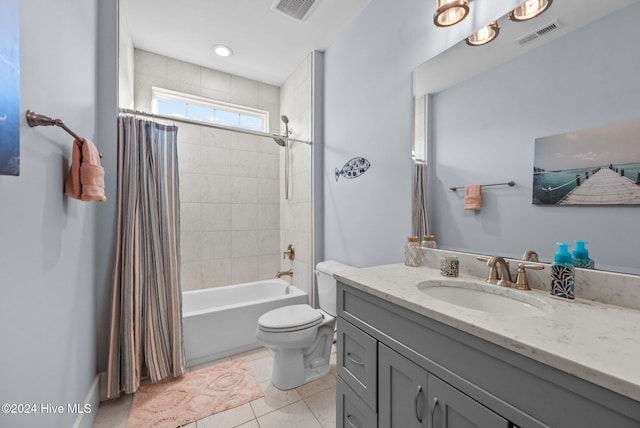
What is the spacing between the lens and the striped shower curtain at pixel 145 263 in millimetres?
1673

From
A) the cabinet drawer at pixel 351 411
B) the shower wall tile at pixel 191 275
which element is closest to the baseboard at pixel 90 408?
the shower wall tile at pixel 191 275

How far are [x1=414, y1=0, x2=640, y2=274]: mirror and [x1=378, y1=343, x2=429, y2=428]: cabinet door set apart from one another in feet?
2.08

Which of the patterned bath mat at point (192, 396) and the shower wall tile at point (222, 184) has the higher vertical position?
the shower wall tile at point (222, 184)

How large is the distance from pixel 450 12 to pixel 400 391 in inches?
63.4

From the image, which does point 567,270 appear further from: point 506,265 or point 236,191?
point 236,191

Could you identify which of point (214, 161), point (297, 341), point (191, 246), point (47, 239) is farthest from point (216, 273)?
point (47, 239)

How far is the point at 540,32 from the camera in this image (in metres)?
0.98

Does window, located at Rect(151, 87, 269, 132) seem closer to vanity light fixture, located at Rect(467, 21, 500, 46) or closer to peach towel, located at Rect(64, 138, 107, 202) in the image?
peach towel, located at Rect(64, 138, 107, 202)

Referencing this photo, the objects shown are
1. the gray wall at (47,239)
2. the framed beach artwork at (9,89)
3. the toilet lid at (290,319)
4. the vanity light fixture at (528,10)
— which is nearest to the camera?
the framed beach artwork at (9,89)

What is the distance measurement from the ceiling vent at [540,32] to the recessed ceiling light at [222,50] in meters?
2.31

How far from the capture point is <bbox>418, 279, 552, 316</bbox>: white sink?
2.91ft

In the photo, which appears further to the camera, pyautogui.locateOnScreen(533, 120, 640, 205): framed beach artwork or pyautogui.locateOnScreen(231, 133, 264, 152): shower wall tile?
pyautogui.locateOnScreen(231, 133, 264, 152): shower wall tile

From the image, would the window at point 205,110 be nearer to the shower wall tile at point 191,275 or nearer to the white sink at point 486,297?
the shower wall tile at point 191,275

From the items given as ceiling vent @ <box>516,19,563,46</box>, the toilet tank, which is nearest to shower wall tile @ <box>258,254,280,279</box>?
the toilet tank
